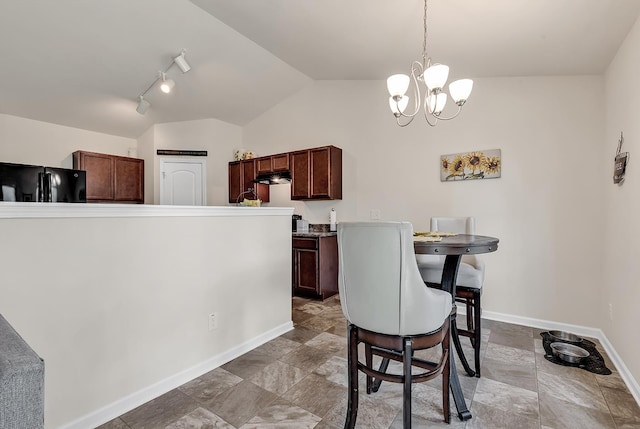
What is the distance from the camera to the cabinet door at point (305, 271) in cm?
391

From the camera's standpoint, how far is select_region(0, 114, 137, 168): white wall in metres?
4.09

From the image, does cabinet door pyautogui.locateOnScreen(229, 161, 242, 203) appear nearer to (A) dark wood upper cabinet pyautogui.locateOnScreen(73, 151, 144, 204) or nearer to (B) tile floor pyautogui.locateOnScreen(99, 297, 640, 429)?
(A) dark wood upper cabinet pyautogui.locateOnScreen(73, 151, 144, 204)

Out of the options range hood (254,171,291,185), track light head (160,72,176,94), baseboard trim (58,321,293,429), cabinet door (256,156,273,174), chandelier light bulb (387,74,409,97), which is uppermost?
track light head (160,72,176,94)

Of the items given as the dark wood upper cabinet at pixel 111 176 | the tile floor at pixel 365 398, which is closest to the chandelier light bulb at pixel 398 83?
the tile floor at pixel 365 398

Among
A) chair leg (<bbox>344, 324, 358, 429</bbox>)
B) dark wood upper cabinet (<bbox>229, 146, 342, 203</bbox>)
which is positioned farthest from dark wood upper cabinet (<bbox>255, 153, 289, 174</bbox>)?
chair leg (<bbox>344, 324, 358, 429</bbox>)

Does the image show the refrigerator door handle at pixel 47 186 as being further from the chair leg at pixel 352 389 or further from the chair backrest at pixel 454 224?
the chair backrest at pixel 454 224

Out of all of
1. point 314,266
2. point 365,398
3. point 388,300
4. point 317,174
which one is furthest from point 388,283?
point 317,174

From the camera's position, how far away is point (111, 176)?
4.84 m

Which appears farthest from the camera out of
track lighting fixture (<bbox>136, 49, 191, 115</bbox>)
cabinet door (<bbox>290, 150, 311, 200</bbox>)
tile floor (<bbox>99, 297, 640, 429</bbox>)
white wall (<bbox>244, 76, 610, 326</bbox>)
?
cabinet door (<bbox>290, 150, 311, 200</bbox>)

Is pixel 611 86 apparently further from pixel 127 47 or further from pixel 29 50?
pixel 29 50

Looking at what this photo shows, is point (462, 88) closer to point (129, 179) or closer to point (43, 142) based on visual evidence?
point (129, 179)

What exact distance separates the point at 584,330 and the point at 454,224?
5.24 feet

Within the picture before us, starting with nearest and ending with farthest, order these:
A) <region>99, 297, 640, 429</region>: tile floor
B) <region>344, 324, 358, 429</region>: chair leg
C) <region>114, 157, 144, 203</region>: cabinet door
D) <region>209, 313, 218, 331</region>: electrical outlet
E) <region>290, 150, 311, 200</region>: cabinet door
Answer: <region>344, 324, 358, 429</region>: chair leg, <region>99, 297, 640, 429</region>: tile floor, <region>209, 313, 218, 331</region>: electrical outlet, <region>290, 150, 311, 200</region>: cabinet door, <region>114, 157, 144, 203</region>: cabinet door

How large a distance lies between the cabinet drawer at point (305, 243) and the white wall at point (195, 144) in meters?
1.92
